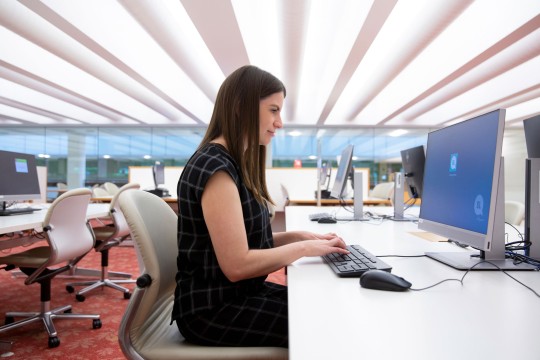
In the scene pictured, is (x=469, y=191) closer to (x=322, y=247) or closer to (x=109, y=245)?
(x=322, y=247)

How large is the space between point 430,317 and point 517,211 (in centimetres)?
209

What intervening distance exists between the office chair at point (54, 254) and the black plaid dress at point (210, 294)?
1563 mm

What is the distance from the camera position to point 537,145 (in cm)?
131

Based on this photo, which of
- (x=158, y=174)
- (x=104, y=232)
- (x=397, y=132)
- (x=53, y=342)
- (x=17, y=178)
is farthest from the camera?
(x=397, y=132)

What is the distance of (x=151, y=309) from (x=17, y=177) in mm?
2623

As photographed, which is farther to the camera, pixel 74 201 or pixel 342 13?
pixel 342 13

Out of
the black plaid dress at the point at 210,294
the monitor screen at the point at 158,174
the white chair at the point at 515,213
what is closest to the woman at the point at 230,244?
the black plaid dress at the point at 210,294

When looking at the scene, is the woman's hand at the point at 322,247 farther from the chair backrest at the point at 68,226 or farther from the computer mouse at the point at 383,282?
the chair backrest at the point at 68,226

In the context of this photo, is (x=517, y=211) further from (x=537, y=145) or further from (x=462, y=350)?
(x=462, y=350)

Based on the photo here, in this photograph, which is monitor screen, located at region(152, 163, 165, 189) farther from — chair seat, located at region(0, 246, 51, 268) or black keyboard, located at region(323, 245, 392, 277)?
black keyboard, located at region(323, 245, 392, 277)

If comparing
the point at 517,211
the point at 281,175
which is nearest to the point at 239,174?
the point at 517,211

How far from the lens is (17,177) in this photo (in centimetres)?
293

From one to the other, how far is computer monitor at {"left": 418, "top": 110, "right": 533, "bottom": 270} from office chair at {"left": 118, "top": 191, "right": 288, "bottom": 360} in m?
0.67

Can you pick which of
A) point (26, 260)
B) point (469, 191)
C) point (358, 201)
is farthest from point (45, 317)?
point (469, 191)
